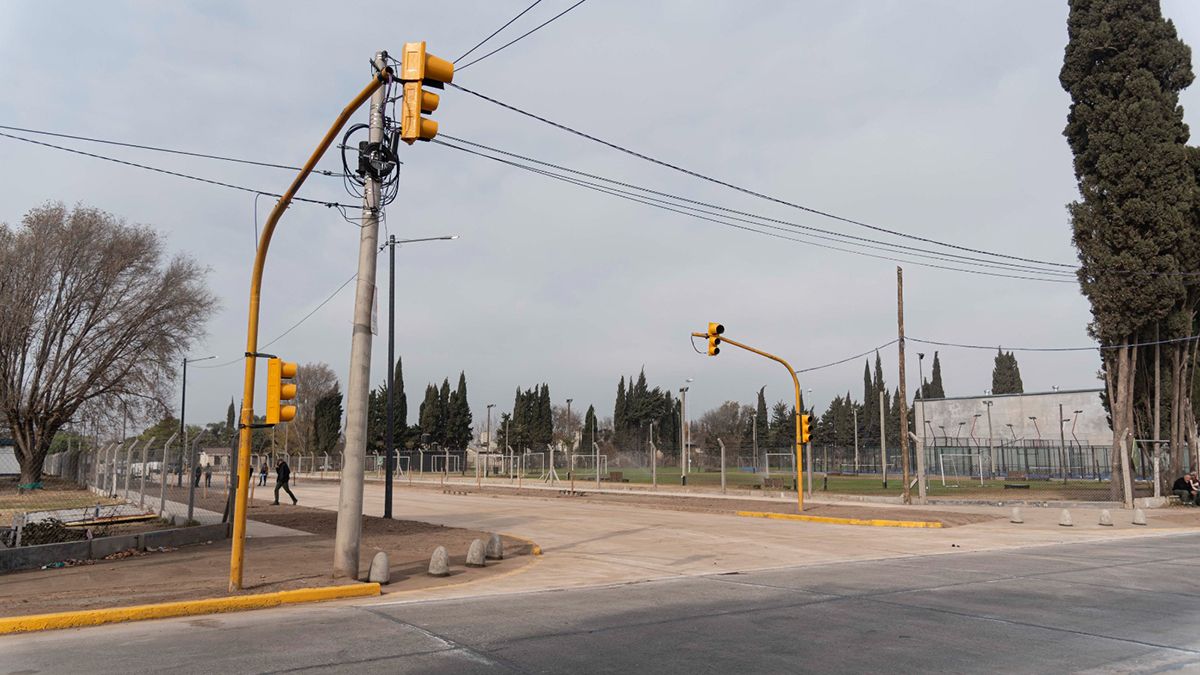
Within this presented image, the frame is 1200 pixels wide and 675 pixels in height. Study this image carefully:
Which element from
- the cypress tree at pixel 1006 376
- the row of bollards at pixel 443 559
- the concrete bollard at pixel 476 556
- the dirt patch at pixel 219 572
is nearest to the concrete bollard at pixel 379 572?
the row of bollards at pixel 443 559

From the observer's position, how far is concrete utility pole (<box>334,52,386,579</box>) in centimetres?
1214

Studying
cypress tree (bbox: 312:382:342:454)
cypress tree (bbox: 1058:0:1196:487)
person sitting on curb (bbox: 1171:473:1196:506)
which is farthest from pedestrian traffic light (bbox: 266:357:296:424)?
cypress tree (bbox: 312:382:342:454)

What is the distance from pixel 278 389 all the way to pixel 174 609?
112 inches

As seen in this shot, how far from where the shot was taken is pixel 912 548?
18.3m

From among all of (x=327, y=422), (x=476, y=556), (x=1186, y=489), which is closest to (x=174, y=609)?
(x=476, y=556)

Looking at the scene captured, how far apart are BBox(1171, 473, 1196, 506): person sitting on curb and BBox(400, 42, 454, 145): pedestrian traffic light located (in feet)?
111

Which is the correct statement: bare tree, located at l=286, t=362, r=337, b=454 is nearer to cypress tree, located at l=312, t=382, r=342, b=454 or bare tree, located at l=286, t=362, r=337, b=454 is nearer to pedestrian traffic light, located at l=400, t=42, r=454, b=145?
cypress tree, located at l=312, t=382, r=342, b=454

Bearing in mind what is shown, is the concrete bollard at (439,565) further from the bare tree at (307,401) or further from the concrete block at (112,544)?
the bare tree at (307,401)

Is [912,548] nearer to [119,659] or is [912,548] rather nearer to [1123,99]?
[119,659]

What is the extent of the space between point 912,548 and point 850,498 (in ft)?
63.3

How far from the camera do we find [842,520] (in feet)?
85.5

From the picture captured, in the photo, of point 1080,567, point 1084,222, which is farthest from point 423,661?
point 1084,222

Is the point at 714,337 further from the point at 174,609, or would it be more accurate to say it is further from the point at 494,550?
the point at 174,609

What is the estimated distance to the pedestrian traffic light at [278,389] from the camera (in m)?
10.9
